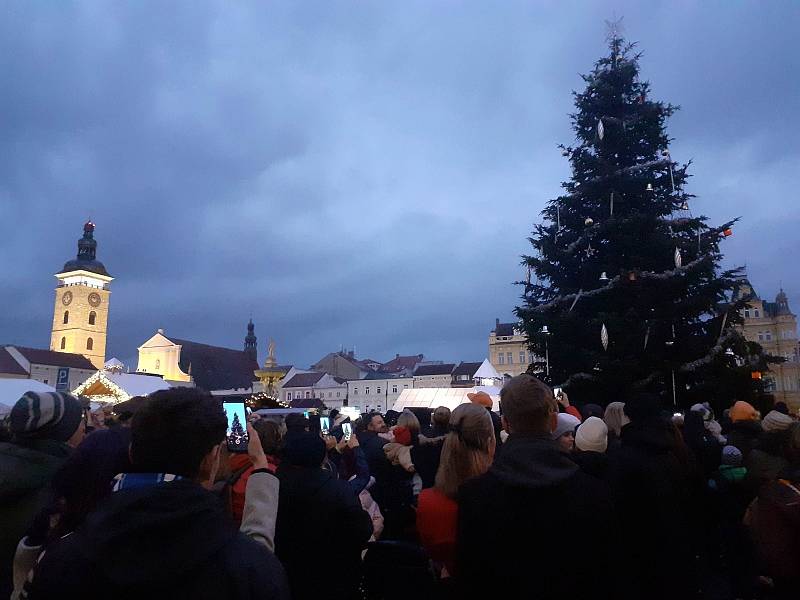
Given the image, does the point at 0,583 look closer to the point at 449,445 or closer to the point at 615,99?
the point at 449,445

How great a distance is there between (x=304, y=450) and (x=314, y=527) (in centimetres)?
47

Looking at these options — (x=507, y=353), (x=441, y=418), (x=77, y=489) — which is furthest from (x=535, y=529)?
(x=507, y=353)

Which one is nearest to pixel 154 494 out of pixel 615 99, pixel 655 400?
pixel 655 400

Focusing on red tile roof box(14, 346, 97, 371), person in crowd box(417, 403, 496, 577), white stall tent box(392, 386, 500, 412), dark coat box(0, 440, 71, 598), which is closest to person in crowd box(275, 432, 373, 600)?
person in crowd box(417, 403, 496, 577)

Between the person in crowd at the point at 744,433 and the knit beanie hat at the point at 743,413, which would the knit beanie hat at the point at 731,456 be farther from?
the knit beanie hat at the point at 743,413

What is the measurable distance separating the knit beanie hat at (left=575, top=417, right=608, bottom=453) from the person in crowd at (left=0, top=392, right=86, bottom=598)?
389cm

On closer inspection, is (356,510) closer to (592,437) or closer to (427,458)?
(592,437)

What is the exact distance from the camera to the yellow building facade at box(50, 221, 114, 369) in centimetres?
9025

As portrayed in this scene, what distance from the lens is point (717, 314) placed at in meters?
16.6

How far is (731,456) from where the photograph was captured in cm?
593

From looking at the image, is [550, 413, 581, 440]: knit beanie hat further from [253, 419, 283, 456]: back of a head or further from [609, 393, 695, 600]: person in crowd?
[253, 419, 283, 456]: back of a head

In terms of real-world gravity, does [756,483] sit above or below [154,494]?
below

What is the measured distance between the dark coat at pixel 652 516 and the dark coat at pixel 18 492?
356 cm

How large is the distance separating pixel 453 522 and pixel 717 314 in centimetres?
1581
